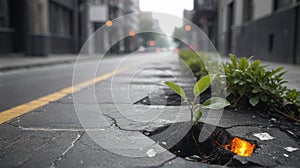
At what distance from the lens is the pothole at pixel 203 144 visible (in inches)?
70.1

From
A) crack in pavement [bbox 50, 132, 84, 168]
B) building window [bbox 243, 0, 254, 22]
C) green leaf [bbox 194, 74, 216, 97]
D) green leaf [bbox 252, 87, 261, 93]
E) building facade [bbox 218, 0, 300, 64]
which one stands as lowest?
crack in pavement [bbox 50, 132, 84, 168]

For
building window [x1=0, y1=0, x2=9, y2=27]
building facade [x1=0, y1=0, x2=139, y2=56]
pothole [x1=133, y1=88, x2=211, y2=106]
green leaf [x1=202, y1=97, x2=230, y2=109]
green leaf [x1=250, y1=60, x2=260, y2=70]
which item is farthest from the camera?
building facade [x1=0, y1=0, x2=139, y2=56]

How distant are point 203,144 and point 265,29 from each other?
11449mm

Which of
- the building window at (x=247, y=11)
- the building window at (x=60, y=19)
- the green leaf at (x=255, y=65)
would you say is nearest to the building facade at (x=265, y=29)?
the building window at (x=247, y=11)

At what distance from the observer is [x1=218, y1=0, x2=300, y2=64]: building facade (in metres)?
9.40

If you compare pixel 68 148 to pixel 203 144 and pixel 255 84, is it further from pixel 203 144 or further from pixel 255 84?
pixel 255 84

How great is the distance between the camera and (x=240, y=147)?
195cm

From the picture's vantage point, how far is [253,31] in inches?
551

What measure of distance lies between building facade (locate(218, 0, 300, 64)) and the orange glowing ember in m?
8.15

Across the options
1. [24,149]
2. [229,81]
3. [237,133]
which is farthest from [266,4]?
[24,149]

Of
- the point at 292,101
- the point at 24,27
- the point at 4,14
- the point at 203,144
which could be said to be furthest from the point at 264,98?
the point at 24,27

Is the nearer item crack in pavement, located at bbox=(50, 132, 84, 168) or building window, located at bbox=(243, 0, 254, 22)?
crack in pavement, located at bbox=(50, 132, 84, 168)

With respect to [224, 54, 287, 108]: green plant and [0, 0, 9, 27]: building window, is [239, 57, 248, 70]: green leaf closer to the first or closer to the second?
[224, 54, 287, 108]: green plant

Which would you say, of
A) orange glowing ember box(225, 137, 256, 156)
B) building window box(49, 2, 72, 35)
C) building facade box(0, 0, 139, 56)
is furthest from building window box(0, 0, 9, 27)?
orange glowing ember box(225, 137, 256, 156)
